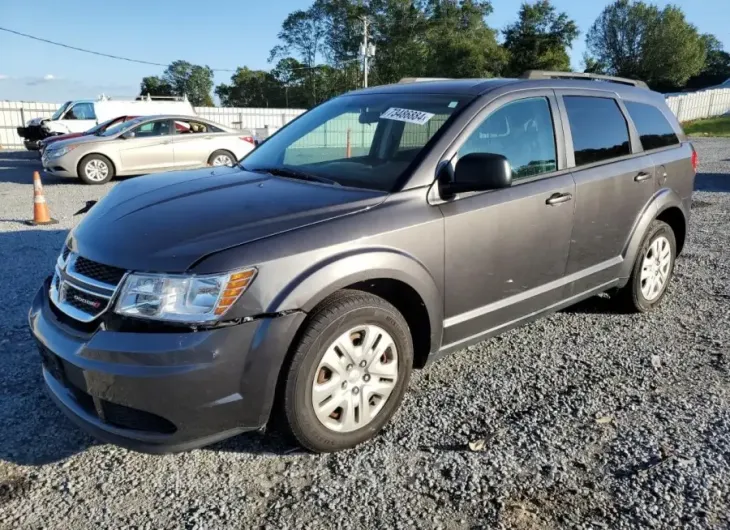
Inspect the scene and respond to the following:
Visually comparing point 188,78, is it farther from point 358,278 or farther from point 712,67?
point 358,278

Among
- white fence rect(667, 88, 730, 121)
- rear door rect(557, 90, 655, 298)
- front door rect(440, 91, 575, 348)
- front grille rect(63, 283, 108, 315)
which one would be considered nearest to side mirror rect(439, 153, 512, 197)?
front door rect(440, 91, 575, 348)

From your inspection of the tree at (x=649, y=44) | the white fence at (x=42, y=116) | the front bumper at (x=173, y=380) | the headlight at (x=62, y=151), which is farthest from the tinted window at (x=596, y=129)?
the tree at (x=649, y=44)

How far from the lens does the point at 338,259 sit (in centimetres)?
263

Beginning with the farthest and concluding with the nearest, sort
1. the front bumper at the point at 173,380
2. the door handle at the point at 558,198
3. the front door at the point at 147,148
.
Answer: the front door at the point at 147,148 → the door handle at the point at 558,198 → the front bumper at the point at 173,380

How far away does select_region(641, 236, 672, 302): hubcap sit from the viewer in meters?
4.63

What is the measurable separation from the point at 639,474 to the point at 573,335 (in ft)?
5.68

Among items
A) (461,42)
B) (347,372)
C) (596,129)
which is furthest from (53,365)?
(461,42)

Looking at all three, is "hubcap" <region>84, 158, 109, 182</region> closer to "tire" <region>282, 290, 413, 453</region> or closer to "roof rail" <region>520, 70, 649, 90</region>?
"roof rail" <region>520, 70, 649, 90</region>

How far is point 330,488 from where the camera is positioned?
2.60 meters

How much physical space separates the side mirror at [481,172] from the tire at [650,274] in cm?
207

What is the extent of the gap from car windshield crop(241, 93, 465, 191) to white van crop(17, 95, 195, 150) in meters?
16.4

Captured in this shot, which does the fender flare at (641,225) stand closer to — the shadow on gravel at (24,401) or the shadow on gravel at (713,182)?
the shadow on gravel at (24,401)

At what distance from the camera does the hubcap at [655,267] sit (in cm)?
463

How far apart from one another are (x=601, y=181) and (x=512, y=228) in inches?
40.2
